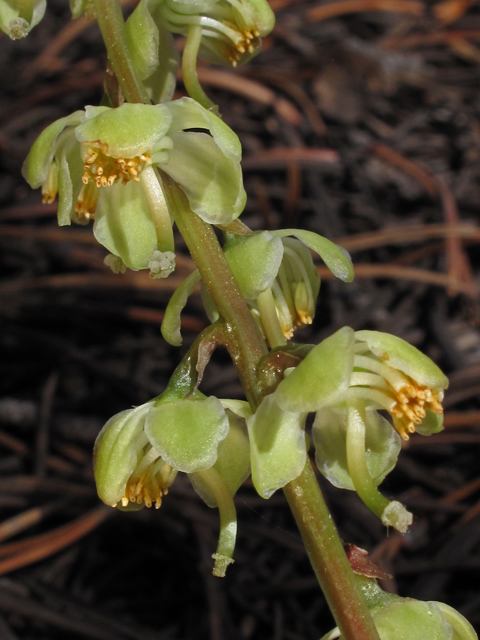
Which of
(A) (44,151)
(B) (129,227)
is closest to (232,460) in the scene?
(B) (129,227)

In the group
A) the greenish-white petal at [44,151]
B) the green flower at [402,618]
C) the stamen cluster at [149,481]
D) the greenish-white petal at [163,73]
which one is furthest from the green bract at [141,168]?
the green flower at [402,618]

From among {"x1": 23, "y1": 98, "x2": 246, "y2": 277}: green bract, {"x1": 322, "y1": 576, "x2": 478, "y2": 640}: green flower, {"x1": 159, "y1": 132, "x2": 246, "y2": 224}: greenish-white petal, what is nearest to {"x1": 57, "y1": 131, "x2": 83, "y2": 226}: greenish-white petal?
{"x1": 23, "y1": 98, "x2": 246, "y2": 277}: green bract

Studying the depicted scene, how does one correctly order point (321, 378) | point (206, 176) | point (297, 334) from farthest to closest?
point (297, 334) → point (206, 176) → point (321, 378)

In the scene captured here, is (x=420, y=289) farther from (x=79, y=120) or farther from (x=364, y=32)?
(x=79, y=120)

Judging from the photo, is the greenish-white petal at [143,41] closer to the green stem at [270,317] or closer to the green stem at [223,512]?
the green stem at [270,317]

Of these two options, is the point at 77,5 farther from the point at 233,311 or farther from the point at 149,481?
the point at 149,481

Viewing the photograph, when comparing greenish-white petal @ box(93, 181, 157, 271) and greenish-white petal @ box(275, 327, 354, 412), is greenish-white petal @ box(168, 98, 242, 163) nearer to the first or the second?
greenish-white petal @ box(93, 181, 157, 271)
